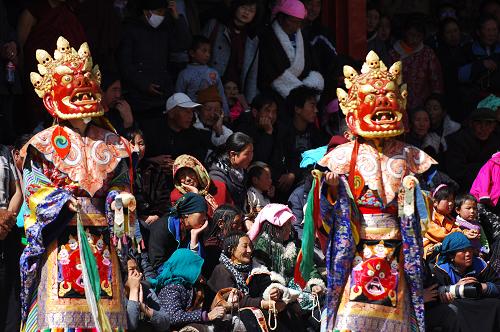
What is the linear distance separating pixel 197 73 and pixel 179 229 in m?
2.22

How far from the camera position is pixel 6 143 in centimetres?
1088

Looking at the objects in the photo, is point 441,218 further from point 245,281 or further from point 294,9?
point 294,9

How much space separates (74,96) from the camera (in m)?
9.07

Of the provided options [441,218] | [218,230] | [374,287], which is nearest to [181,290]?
[218,230]

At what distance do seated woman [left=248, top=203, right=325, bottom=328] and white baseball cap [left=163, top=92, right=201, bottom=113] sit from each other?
3.96 feet

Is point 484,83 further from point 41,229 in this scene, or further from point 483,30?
point 41,229

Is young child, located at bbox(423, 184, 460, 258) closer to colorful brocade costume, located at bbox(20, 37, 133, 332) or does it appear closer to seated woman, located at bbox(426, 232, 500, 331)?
seated woman, located at bbox(426, 232, 500, 331)

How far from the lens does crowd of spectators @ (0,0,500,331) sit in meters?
10.2

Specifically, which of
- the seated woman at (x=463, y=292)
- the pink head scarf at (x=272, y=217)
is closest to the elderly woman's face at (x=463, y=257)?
the seated woman at (x=463, y=292)

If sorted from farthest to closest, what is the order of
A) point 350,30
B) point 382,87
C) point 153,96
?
point 350,30, point 153,96, point 382,87

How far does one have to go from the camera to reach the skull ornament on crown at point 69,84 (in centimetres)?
905

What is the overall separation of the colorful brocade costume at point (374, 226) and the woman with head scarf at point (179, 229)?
4.23ft

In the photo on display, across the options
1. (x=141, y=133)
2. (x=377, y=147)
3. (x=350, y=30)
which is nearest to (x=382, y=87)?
(x=377, y=147)

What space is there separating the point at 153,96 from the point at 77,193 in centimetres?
298
